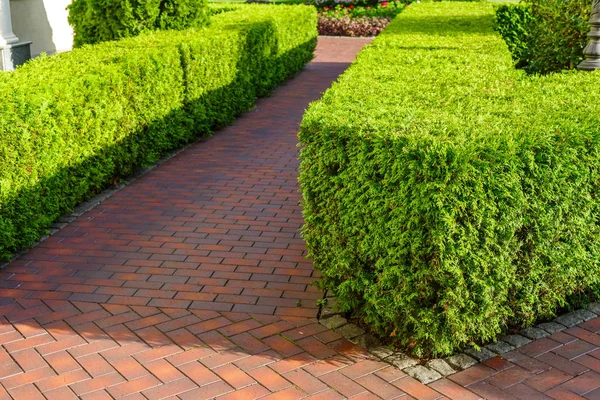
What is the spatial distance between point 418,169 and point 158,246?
2.92m

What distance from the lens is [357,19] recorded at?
23.0m

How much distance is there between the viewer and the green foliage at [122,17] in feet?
35.4

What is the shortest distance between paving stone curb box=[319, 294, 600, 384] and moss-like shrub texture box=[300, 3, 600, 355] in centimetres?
8

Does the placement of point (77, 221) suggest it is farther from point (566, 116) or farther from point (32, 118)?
point (566, 116)

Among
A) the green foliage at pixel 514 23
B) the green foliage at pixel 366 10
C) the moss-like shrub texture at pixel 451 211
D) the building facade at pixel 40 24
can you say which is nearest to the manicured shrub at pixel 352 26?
the green foliage at pixel 366 10

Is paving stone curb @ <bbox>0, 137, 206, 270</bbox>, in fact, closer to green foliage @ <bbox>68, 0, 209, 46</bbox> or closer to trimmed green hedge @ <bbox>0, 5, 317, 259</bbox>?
trimmed green hedge @ <bbox>0, 5, 317, 259</bbox>

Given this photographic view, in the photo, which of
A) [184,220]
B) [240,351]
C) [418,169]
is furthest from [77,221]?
[418,169]

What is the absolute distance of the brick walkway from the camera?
4176 millimetres

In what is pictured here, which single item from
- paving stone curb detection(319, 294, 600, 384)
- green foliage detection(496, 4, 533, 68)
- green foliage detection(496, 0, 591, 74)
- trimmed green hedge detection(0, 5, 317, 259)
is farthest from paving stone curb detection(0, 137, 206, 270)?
green foliage detection(496, 4, 533, 68)

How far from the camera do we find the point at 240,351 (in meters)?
4.55

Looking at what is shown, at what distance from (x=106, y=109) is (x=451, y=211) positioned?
4.63 metres

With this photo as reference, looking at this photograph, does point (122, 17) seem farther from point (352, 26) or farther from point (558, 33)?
point (352, 26)

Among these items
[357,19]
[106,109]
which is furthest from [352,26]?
[106,109]

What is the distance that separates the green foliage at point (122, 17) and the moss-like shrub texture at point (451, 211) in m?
6.27
